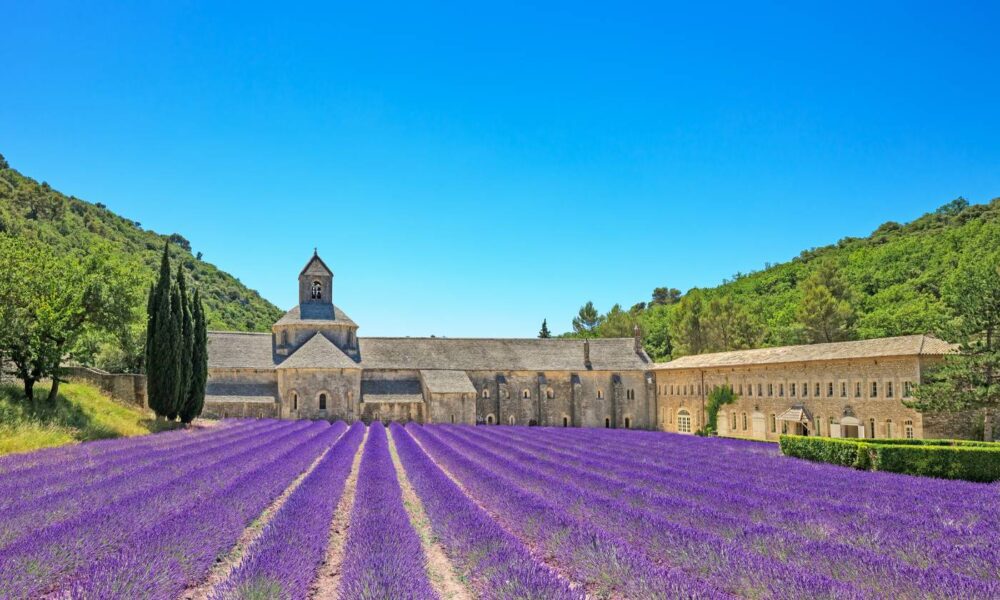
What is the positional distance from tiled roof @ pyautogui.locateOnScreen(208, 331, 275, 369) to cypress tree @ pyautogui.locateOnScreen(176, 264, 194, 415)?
17.5m

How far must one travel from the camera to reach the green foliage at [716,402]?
149 feet

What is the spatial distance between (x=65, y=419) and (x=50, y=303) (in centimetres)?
429

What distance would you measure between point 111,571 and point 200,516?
3.67 m

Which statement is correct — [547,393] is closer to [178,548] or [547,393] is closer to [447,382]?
[447,382]

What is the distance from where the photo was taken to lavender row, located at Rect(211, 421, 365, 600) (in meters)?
6.89

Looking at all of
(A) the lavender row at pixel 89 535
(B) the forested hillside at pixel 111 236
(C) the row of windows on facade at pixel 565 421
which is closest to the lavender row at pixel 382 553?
(A) the lavender row at pixel 89 535

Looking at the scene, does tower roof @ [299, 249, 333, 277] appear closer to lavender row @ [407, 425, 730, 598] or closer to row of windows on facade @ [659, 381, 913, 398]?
row of windows on facade @ [659, 381, 913, 398]

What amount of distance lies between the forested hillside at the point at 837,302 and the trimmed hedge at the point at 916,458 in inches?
919

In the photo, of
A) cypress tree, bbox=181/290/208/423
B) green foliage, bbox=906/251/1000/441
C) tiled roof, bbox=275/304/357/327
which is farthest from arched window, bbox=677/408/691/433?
cypress tree, bbox=181/290/208/423

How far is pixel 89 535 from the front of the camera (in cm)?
878

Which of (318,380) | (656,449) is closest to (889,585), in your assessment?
(656,449)

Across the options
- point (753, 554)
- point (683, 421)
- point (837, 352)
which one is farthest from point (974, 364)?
point (753, 554)

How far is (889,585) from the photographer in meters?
7.02

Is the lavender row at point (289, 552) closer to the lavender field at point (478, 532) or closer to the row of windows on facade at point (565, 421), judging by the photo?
the lavender field at point (478, 532)
